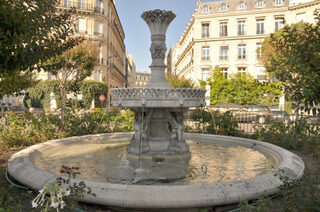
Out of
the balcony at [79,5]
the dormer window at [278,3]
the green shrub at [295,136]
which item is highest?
the dormer window at [278,3]

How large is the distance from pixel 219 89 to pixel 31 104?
23.2 metres

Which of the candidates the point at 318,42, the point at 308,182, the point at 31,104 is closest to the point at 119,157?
the point at 308,182

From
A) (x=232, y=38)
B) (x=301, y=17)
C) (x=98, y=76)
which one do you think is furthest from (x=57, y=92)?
(x=301, y=17)

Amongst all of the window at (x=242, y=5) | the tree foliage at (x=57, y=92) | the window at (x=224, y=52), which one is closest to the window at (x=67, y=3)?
the tree foliage at (x=57, y=92)

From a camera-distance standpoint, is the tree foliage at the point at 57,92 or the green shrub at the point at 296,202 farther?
the tree foliage at the point at 57,92

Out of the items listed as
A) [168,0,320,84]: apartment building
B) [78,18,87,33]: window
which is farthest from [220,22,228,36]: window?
[78,18,87,33]: window

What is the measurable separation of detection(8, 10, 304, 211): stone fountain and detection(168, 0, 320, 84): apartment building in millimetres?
25043

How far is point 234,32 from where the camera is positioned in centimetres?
3222

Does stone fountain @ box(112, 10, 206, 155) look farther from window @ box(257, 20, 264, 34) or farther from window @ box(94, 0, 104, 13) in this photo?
window @ box(257, 20, 264, 34)

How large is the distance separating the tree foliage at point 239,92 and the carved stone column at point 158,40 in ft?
72.1

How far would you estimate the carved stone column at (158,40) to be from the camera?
19.3 feet

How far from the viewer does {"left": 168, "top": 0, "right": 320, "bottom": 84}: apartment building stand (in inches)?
1218

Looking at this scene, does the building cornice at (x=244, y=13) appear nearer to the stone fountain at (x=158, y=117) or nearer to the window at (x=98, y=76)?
the window at (x=98, y=76)

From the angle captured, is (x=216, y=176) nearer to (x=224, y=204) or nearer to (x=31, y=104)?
(x=224, y=204)
